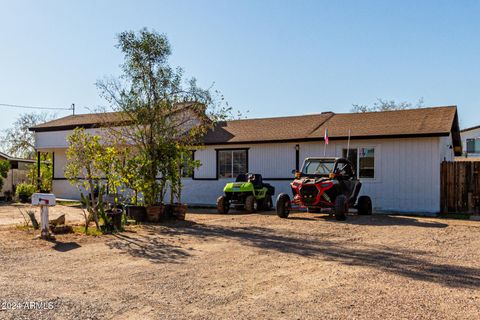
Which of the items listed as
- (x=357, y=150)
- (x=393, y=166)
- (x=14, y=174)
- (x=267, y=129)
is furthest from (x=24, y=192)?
(x=393, y=166)

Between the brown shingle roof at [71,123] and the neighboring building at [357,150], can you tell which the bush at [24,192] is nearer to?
the brown shingle roof at [71,123]

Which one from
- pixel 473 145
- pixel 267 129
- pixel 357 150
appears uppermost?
pixel 473 145

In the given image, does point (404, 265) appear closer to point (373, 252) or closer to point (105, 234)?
point (373, 252)

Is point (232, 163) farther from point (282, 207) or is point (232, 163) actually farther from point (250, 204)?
point (282, 207)

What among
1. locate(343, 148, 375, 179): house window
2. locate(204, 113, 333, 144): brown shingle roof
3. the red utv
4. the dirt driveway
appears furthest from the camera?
locate(204, 113, 333, 144): brown shingle roof

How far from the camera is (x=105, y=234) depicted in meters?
10.4

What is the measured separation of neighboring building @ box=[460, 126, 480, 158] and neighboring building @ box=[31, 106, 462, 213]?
18697 mm

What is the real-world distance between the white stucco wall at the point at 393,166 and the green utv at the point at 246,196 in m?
2.08

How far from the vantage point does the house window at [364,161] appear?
16.7 meters

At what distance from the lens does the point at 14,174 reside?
26969 millimetres

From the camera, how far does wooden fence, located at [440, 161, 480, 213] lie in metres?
15.3

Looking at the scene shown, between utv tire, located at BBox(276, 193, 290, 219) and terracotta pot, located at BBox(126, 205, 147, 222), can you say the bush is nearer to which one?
terracotta pot, located at BBox(126, 205, 147, 222)

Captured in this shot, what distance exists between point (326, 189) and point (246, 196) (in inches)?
143

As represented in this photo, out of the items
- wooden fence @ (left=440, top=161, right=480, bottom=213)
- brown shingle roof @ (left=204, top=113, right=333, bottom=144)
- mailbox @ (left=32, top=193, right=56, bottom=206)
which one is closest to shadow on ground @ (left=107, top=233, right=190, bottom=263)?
mailbox @ (left=32, top=193, right=56, bottom=206)
